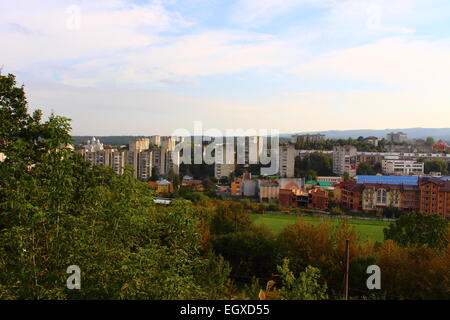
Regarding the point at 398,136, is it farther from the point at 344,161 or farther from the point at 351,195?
the point at 351,195

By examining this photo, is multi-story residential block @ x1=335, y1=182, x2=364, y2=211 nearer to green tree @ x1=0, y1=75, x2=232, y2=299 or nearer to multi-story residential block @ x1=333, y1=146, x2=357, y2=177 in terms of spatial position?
multi-story residential block @ x1=333, y1=146, x2=357, y2=177

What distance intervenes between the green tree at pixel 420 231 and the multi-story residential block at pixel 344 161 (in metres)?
20.5

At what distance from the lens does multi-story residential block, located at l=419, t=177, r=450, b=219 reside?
17.2 m

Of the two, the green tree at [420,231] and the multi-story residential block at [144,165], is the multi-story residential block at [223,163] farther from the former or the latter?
the green tree at [420,231]

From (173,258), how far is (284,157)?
79.8 feet

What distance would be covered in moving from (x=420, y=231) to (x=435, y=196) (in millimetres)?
10450

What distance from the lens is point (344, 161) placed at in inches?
1156

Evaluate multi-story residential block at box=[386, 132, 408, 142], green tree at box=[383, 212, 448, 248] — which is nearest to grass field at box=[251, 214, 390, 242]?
green tree at box=[383, 212, 448, 248]

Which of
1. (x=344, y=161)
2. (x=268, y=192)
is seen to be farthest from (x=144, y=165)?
(x=344, y=161)

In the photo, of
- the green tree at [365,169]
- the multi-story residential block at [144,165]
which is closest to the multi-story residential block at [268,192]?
the multi-story residential block at [144,165]

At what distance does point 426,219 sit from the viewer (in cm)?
851

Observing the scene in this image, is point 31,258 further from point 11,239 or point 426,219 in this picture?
point 426,219

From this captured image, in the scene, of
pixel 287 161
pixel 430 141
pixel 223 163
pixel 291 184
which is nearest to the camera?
pixel 291 184
